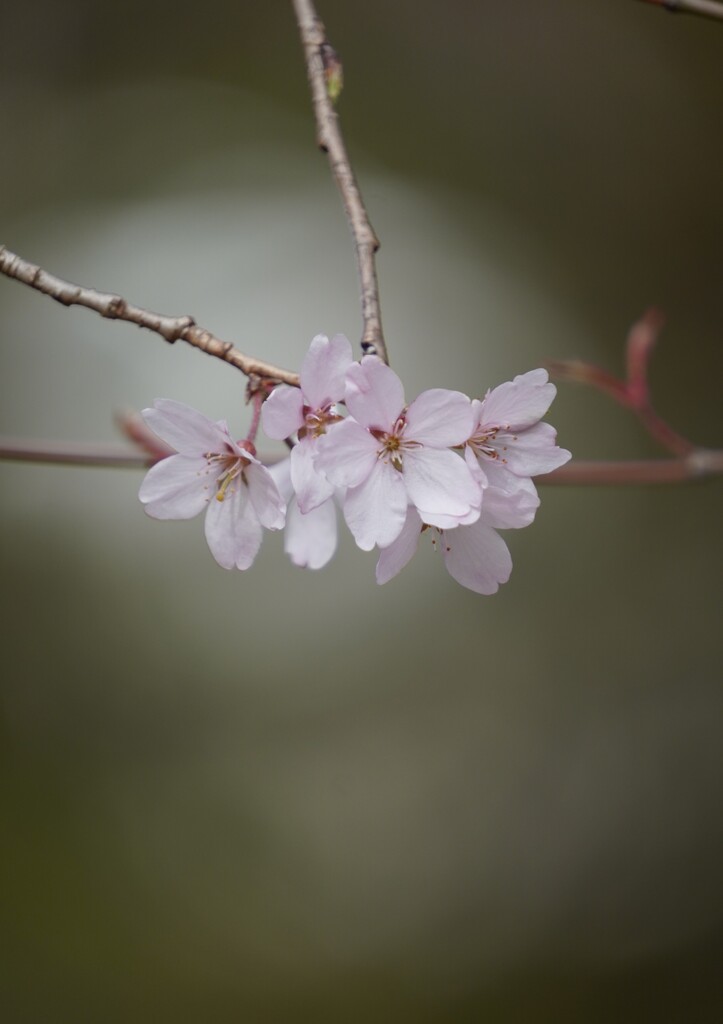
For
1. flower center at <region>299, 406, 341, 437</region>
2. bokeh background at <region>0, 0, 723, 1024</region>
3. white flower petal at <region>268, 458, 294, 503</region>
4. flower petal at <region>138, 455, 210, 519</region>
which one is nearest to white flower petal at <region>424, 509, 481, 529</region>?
flower center at <region>299, 406, 341, 437</region>

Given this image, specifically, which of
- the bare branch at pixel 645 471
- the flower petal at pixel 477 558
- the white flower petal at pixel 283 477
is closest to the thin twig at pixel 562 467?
the bare branch at pixel 645 471

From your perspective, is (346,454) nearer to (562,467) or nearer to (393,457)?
(393,457)

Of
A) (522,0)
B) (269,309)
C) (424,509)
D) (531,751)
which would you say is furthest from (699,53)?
(424,509)

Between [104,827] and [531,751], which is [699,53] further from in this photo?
[104,827]

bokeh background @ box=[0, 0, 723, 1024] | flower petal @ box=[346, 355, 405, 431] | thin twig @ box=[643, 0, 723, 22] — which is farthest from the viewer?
bokeh background @ box=[0, 0, 723, 1024]

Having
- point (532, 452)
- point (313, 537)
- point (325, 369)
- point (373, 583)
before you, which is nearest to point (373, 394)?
point (325, 369)

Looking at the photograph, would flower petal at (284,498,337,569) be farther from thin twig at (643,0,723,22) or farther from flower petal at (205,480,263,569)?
thin twig at (643,0,723,22)

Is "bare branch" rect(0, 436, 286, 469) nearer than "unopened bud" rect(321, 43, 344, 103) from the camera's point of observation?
No
